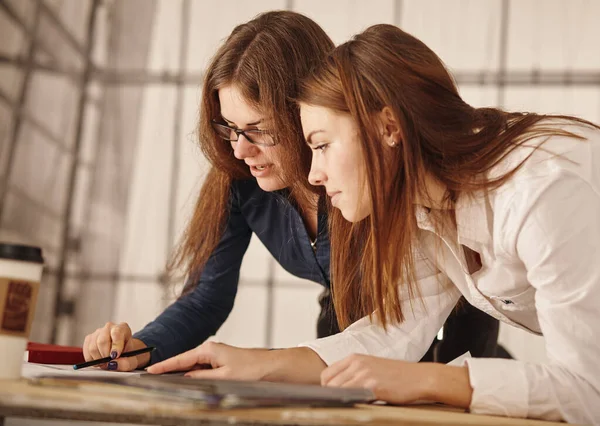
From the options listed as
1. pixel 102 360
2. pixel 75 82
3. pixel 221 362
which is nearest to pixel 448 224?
pixel 221 362

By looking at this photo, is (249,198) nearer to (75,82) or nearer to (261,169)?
(261,169)

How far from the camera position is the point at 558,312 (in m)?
0.93

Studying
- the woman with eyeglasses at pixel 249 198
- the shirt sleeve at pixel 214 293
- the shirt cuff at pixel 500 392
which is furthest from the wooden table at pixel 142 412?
the shirt sleeve at pixel 214 293

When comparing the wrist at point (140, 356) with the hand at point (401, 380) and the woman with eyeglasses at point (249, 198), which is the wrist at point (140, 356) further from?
the hand at point (401, 380)

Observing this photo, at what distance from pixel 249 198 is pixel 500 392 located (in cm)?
94

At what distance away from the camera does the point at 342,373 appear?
36.0 inches

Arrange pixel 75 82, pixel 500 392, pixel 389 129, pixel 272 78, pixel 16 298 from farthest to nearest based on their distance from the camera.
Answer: pixel 75 82 < pixel 272 78 < pixel 389 129 < pixel 500 392 < pixel 16 298

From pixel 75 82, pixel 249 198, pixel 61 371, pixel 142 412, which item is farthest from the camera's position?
pixel 75 82

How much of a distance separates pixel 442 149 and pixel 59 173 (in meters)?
3.39

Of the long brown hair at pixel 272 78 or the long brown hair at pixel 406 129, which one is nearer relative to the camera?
the long brown hair at pixel 406 129

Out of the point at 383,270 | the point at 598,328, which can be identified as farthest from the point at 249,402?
the point at 383,270

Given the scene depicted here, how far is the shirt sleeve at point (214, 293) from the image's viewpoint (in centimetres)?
170

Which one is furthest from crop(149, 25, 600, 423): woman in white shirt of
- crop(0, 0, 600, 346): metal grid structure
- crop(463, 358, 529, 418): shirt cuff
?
crop(0, 0, 600, 346): metal grid structure

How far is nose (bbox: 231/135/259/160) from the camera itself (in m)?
1.51
